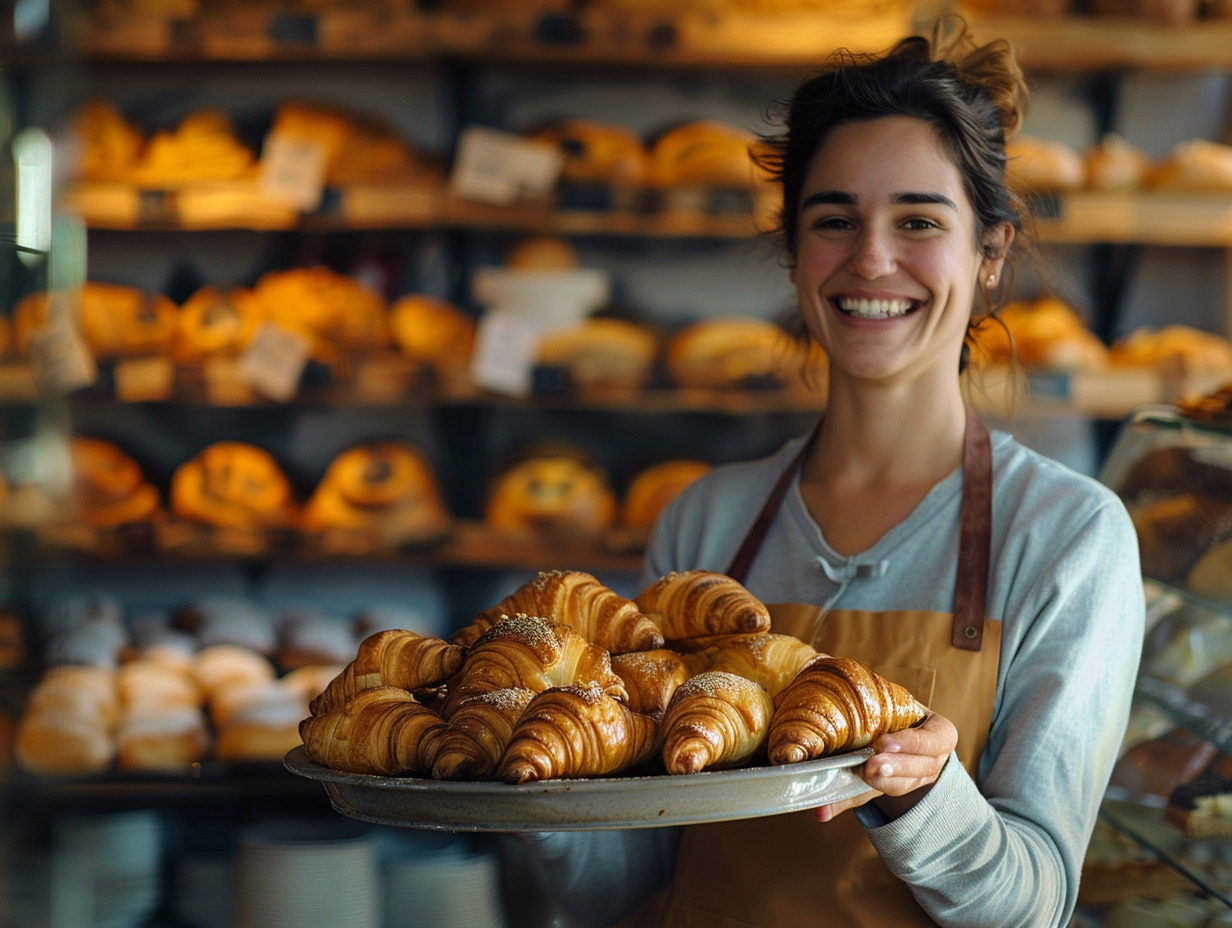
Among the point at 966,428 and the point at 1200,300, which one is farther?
the point at 1200,300

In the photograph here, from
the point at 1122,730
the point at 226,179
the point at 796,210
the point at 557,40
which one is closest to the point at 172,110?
the point at 226,179

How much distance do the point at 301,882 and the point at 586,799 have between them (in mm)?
1242

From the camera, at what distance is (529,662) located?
2.72ft

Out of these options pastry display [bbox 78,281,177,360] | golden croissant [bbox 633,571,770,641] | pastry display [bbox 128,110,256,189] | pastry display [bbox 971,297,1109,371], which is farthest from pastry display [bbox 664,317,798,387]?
golden croissant [bbox 633,571,770,641]

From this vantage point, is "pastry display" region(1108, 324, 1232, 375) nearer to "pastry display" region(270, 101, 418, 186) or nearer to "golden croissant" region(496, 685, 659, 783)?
"pastry display" region(270, 101, 418, 186)

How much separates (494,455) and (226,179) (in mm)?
1026

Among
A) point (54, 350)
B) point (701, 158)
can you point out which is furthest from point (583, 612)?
point (701, 158)

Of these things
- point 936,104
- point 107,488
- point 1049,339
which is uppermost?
point 936,104

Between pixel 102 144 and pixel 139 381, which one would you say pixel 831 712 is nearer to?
pixel 139 381

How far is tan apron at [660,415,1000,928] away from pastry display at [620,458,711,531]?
66.6 inches

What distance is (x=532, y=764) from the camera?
28.6 inches

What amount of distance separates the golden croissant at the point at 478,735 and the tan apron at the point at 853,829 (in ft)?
1.52

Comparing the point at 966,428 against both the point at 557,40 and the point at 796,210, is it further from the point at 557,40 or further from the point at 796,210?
the point at 557,40

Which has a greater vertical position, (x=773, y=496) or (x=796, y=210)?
(x=796, y=210)
